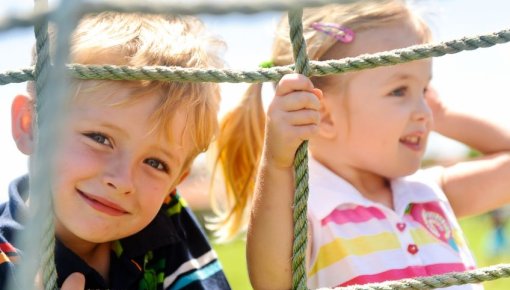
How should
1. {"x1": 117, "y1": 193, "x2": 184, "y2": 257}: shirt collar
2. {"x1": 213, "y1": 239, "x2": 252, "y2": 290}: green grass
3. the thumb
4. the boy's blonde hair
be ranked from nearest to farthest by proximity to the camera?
the thumb, the boy's blonde hair, {"x1": 117, "y1": 193, "x2": 184, "y2": 257}: shirt collar, {"x1": 213, "y1": 239, "x2": 252, "y2": 290}: green grass

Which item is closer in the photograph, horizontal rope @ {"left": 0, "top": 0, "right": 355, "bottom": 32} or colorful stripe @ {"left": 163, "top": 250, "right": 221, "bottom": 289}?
horizontal rope @ {"left": 0, "top": 0, "right": 355, "bottom": 32}

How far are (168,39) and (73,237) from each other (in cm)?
34

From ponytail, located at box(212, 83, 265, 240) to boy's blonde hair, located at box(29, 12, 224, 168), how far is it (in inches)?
10.3

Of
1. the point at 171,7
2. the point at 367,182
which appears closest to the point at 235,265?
the point at 367,182

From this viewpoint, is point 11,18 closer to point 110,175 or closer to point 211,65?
point 110,175

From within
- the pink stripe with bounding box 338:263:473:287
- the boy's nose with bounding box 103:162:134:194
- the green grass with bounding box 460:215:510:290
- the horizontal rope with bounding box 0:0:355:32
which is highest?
the green grass with bounding box 460:215:510:290

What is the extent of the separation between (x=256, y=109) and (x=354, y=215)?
30cm

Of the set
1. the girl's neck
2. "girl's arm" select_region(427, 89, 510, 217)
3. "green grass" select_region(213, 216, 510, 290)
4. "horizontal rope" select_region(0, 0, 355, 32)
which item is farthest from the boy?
"green grass" select_region(213, 216, 510, 290)

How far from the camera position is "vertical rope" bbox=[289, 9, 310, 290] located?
109 cm

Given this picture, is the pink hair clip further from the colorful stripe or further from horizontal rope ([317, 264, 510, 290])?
horizontal rope ([317, 264, 510, 290])

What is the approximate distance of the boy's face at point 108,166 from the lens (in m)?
1.22

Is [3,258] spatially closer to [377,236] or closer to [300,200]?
[300,200]

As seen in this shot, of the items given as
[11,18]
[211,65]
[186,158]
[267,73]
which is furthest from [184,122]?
[11,18]

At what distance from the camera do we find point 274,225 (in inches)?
46.1
